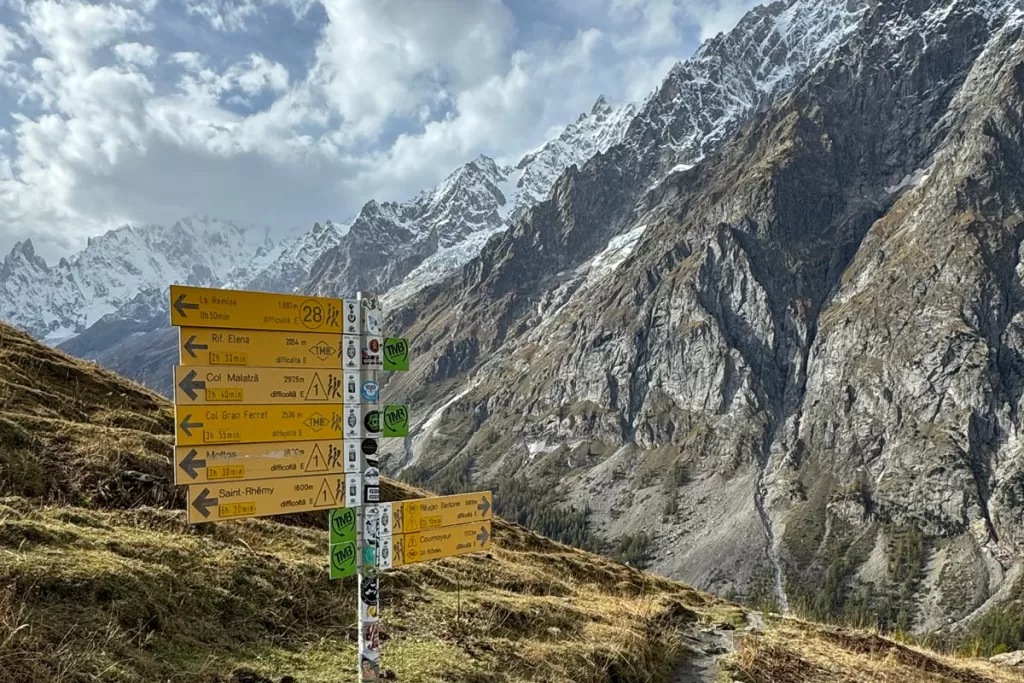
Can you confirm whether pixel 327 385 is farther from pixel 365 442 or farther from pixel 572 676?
pixel 572 676

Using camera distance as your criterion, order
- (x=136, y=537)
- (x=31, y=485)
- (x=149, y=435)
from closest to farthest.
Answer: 1. (x=136, y=537)
2. (x=31, y=485)
3. (x=149, y=435)

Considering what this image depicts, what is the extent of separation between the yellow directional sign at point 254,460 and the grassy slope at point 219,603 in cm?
253

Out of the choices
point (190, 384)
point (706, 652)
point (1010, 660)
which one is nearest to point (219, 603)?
point (190, 384)

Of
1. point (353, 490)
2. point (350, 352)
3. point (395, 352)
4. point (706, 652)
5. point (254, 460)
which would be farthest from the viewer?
point (706, 652)

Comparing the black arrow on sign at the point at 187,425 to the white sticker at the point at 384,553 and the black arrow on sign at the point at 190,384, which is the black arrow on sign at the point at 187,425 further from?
the white sticker at the point at 384,553

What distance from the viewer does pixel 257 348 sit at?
24.0 ft

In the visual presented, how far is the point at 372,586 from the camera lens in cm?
793

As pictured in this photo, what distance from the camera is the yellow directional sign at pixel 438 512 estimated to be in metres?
8.12

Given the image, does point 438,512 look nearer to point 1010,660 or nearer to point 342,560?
point 342,560

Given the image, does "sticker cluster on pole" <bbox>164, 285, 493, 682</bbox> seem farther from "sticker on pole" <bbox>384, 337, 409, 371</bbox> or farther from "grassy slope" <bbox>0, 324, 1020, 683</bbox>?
"grassy slope" <bbox>0, 324, 1020, 683</bbox>

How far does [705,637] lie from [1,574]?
15.2 m

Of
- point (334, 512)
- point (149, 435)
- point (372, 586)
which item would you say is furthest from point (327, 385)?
point (149, 435)

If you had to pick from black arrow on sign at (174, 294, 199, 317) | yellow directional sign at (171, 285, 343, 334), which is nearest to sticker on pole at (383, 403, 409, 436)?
yellow directional sign at (171, 285, 343, 334)

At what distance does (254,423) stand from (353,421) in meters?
1.15
